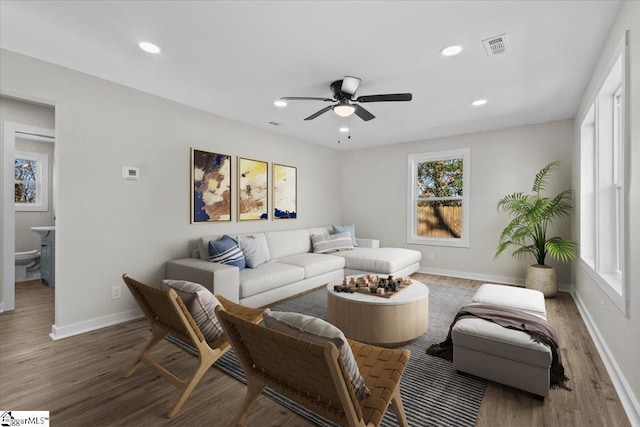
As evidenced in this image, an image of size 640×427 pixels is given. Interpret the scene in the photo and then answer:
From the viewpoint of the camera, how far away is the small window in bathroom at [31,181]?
199 inches

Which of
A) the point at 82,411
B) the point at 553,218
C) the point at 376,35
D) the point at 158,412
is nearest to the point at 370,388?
the point at 158,412

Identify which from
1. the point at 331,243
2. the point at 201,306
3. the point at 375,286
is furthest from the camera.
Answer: the point at 331,243

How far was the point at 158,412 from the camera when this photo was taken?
6.01 ft

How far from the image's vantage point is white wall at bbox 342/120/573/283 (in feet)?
15.0

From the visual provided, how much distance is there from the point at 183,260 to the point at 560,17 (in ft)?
13.6

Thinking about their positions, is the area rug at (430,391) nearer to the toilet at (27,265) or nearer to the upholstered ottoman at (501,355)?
the upholstered ottoman at (501,355)

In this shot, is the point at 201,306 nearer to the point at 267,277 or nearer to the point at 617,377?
the point at 267,277

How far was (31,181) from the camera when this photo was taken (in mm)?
5172

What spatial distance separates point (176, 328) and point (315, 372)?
1.29 m

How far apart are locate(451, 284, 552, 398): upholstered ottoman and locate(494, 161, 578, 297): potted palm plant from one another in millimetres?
2641

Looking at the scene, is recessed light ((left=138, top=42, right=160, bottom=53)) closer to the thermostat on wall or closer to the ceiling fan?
the ceiling fan

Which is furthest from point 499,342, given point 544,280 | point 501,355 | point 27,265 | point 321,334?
point 27,265

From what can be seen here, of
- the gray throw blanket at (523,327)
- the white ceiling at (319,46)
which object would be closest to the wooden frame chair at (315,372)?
the gray throw blanket at (523,327)

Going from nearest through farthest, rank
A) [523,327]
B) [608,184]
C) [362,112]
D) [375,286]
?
[523,327] < [608,184] < [375,286] < [362,112]
